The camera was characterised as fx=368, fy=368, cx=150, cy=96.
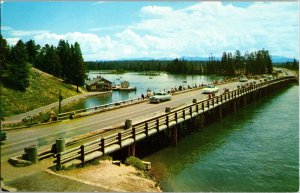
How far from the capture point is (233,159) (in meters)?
29.9

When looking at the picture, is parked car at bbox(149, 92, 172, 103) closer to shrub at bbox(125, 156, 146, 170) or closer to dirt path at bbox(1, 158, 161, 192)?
shrub at bbox(125, 156, 146, 170)

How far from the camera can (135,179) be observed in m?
21.2

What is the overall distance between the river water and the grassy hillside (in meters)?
27.5

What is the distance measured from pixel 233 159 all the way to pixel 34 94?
51585 millimetres

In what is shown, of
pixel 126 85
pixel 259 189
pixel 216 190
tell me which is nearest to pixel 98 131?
pixel 216 190

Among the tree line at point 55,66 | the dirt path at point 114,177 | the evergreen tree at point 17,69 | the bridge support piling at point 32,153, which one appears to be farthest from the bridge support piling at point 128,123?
the tree line at point 55,66

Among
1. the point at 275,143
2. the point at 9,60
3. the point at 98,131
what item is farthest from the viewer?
the point at 9,60

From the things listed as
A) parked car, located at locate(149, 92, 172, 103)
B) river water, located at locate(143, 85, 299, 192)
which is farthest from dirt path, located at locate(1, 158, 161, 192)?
parked car, located at locate(149, 92, 172, 103)

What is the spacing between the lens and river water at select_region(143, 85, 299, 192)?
24344 millimetres

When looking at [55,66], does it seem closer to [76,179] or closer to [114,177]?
Answer: [114,177]

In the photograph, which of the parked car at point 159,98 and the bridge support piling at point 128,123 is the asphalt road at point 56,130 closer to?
the bridge support piling at point 128,123

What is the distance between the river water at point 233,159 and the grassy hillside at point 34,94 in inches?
1084

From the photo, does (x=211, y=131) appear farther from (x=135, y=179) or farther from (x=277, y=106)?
(x=277, y=106)

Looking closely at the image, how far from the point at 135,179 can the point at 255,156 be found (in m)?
13.5
